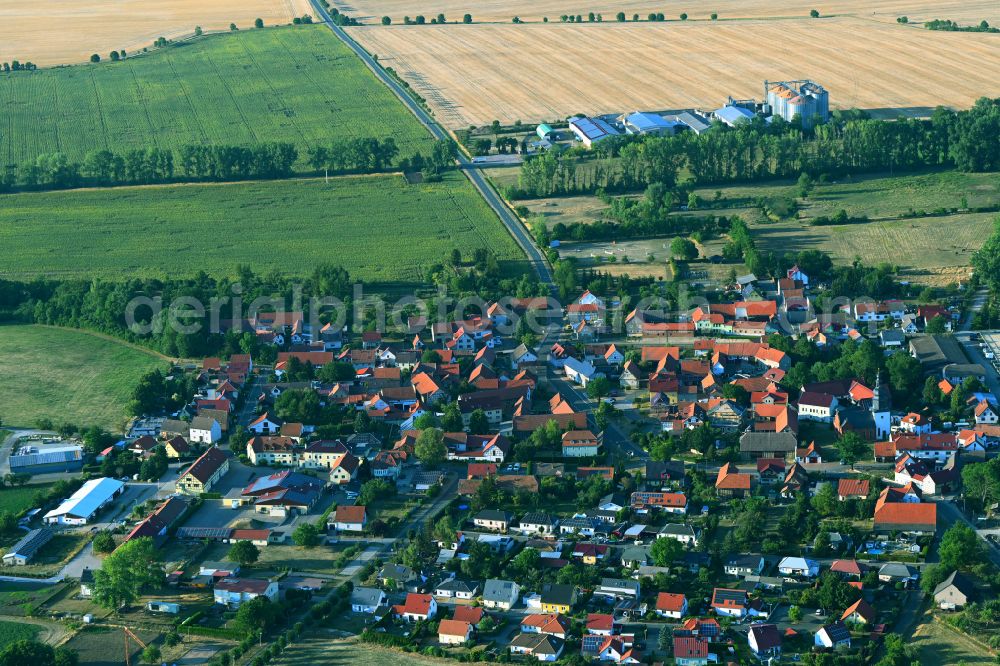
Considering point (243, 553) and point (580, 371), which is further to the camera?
point (580, 371)

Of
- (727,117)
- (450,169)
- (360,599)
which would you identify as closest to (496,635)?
(360,599)

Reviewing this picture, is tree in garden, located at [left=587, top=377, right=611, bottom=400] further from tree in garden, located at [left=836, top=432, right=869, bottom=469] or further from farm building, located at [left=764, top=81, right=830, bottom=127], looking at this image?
farm building, located at [left=764, top=81, right=830, bottom=127]

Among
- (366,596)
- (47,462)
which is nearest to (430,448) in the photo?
(366,596)

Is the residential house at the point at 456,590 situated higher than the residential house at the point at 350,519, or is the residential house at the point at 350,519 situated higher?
the residential house at the point at 350,519

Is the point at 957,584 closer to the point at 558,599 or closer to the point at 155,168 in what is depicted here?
the point at 558,599

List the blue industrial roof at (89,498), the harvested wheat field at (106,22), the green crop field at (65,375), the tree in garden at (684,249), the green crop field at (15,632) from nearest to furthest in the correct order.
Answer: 1. the green crop field at (15,632)
2. the blue industrial roof at (89,498)
3. the green crop field at (65,375)
4. the tree in garden at (684,249)
5. the harvested wheat field at (106,22)

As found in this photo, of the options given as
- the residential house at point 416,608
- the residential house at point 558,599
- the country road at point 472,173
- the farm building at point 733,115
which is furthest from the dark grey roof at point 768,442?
the farm building at point 733,115

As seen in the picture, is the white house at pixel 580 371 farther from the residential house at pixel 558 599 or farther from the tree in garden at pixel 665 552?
the residential house at pixel 558 599

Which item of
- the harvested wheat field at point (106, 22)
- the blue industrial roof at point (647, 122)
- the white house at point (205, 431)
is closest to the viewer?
the white house at point (205, 431)

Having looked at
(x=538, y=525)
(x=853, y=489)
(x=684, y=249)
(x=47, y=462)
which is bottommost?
(x=538, y=525)
